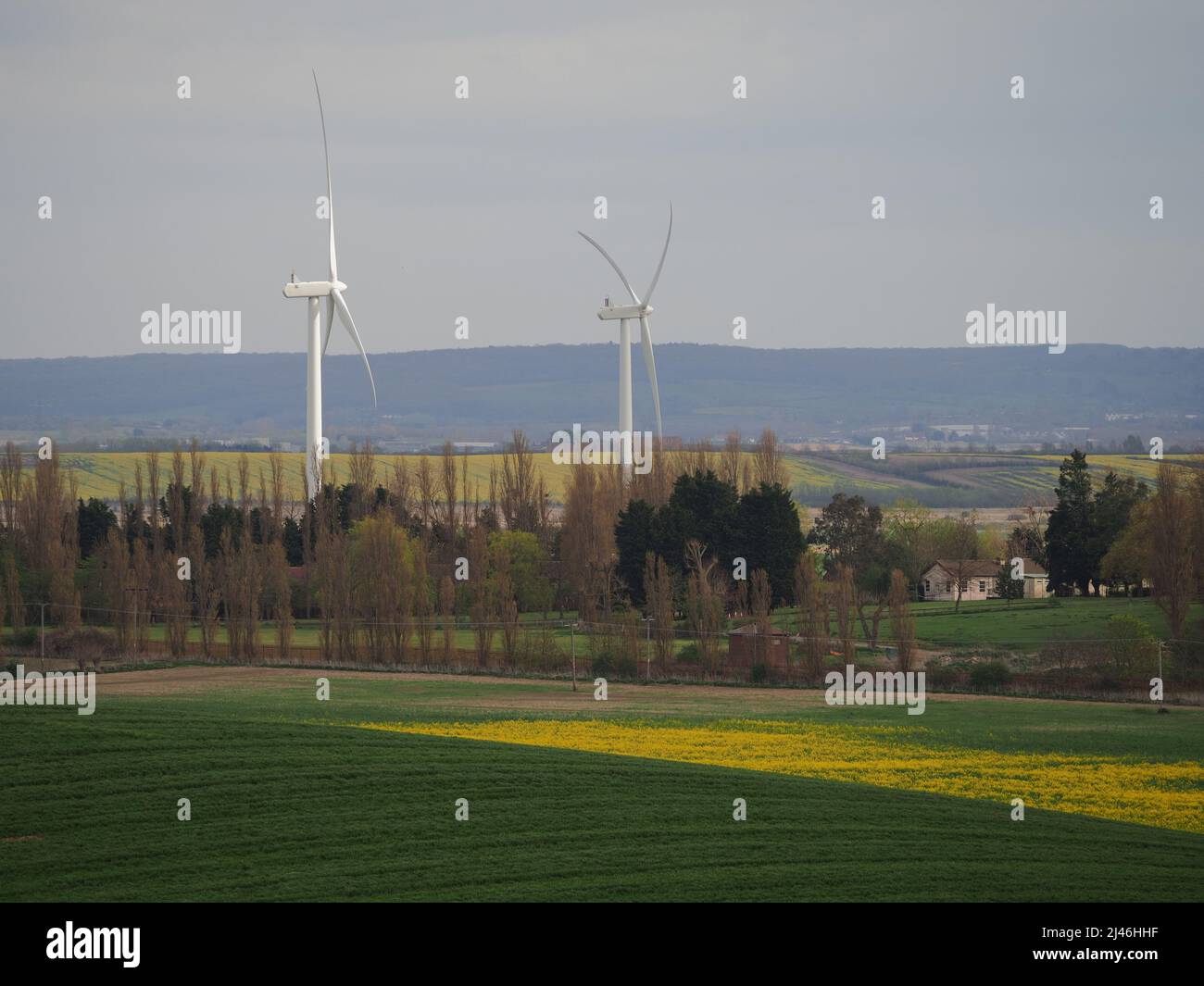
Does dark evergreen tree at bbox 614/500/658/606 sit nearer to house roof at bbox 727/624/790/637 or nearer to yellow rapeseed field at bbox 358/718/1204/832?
house roof at bbox 727/624/790/637

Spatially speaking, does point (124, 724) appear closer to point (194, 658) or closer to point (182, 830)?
point (182, 830)

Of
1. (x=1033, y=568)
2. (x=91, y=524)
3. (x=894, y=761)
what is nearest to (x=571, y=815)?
(x=894, y=761)

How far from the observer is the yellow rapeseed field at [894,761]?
3009 centimetres

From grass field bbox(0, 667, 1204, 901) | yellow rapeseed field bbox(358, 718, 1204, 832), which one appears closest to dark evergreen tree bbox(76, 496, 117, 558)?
yellow rapeseed field bbox(358, 718, 1204, 832)

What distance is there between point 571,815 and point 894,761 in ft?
39.2

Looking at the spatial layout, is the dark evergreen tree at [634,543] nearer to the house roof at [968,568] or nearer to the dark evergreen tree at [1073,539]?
the dark evergreen tree at [1073,539]

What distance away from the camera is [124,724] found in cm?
3038

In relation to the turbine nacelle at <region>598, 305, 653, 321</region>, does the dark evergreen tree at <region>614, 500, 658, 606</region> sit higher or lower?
lower

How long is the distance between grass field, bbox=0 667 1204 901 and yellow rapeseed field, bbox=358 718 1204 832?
130mm

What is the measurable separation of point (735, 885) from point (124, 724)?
13731 millimetres

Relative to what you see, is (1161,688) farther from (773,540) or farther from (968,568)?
(968,568)

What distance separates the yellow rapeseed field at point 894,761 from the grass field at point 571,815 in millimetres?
130

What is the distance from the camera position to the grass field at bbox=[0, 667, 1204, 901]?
21.7 m

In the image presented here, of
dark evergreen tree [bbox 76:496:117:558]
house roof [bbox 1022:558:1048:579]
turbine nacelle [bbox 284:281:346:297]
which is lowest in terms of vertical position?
house roof [bbox 1022:558:1048:579]
